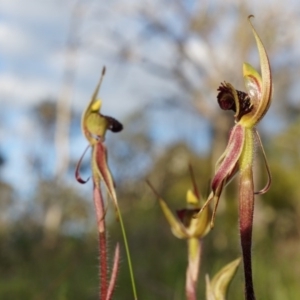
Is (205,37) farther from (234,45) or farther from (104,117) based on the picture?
(104,117)

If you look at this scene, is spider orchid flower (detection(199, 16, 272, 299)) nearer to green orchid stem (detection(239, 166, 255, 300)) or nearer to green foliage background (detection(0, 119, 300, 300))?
green orchid stem (detection(239, 166, 255, 300))

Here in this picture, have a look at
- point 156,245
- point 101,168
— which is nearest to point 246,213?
point 101,168

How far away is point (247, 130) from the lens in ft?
2.71

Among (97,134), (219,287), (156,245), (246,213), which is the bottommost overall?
(156,245)

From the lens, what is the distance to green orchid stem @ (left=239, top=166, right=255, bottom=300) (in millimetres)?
771

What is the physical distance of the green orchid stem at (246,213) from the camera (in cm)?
77

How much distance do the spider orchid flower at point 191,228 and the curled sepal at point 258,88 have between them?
0.26 m

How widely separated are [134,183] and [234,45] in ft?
21.7

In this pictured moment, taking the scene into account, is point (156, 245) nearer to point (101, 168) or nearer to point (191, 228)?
point (191, 228)

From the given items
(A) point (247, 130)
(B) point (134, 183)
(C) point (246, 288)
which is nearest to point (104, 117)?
(A) point (247, 130)

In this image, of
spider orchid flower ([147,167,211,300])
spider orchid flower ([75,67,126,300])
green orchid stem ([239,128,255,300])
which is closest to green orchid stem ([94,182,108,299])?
spider orchid flower ([75,67,126,300])

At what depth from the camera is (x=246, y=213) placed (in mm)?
788

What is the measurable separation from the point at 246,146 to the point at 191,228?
291mm

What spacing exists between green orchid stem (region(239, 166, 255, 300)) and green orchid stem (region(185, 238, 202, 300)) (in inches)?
12.3
